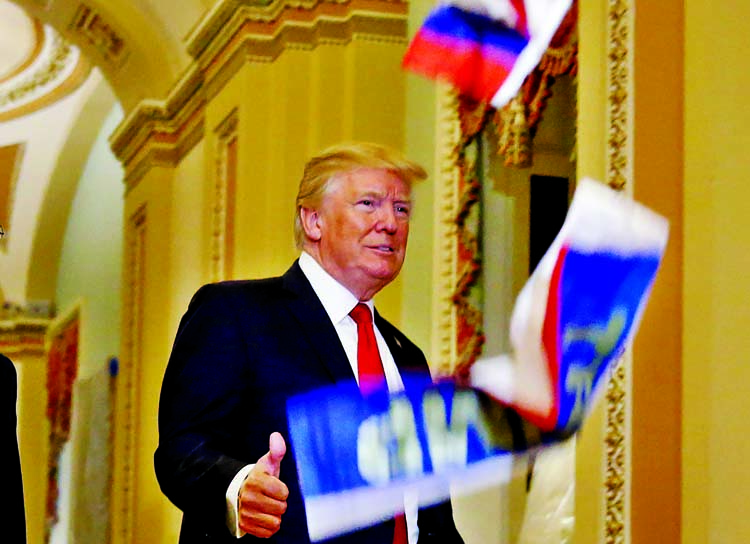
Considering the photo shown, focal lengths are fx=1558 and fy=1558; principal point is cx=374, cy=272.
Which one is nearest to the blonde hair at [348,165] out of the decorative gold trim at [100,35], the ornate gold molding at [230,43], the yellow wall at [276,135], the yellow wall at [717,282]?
the yellow wall at [717,282]

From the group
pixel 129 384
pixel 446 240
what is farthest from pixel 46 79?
pixel 446 240

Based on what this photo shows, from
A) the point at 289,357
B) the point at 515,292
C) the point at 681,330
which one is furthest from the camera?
the point at 515,292

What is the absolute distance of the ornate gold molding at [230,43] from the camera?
6.20 metres

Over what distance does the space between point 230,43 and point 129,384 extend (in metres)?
3.05

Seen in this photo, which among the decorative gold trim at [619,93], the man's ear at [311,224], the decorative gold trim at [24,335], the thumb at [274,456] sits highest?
the decorative gold trim at [24,335]

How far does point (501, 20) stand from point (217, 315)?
930mm

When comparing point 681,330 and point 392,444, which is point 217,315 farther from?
point 681,330

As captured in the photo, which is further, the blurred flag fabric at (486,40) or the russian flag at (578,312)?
the blurred flag fabric at (486,40)

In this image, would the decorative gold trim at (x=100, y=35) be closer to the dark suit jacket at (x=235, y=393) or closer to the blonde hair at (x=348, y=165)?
the blonde hair at (x=348, y=165)

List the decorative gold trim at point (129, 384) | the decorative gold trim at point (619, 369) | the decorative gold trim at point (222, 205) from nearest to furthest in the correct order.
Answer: the decorative gold trim at point (619, 369) < the decorative gold trim at point (222, 205) < the decorative gold trim at point (129, 384)

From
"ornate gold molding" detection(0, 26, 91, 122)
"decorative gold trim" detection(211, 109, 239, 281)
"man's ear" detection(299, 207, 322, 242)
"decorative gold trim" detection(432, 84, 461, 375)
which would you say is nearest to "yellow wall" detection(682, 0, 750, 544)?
"man's ear" detection(299, 207, 322, 242)

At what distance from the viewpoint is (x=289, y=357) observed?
9.18 ft

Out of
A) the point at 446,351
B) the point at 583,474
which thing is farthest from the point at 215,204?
the point at 583,474

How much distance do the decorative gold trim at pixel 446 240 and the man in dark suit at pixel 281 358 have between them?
2.26 meters
